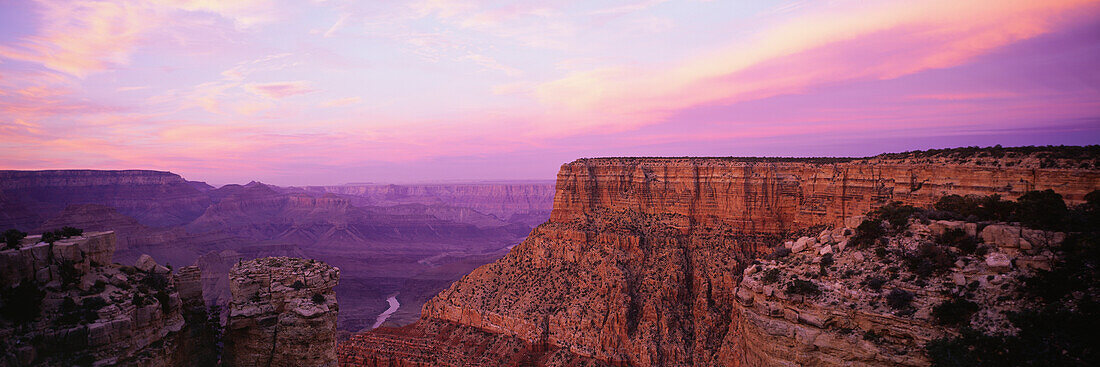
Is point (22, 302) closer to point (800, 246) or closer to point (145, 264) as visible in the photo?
point (145, 264)

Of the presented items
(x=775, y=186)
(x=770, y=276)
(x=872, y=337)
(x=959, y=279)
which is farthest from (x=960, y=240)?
(x=775, y=186)

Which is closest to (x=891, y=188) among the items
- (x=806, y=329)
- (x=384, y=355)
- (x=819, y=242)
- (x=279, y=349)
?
(x=819, y=242)

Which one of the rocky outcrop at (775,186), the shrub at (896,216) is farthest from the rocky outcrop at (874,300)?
the rocky outcrop at (775,186)

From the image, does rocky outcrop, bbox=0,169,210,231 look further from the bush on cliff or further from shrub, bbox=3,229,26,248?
the bush on cliff

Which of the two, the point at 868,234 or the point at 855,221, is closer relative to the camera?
the point at 868,234

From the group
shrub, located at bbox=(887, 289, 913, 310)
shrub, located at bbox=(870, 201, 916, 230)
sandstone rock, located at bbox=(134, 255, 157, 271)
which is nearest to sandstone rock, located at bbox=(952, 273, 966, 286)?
shrub, located at bbox=(887, 289, 913, 310)

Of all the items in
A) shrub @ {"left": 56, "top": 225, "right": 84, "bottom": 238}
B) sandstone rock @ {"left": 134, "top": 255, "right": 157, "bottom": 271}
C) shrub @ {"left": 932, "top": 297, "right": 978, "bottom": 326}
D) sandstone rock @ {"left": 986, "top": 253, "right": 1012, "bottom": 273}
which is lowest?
shrub @ {"left": 932, "top": 297, "right": 978, "bottom": 326}

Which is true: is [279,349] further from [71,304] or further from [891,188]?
[891,188]
